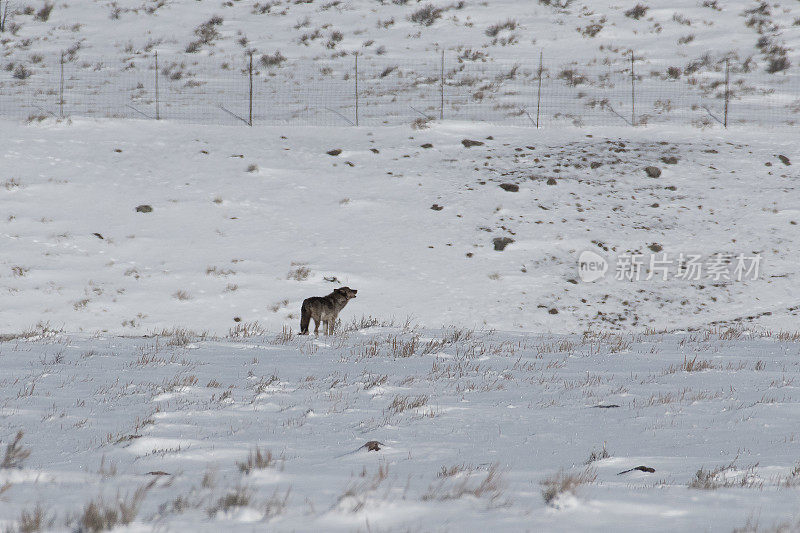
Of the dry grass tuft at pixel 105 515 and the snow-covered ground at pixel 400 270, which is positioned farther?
the snow-covered ground at pixel 400 270

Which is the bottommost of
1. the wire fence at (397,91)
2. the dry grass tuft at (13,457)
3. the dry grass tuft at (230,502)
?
the dry grass tuft at (13,457)

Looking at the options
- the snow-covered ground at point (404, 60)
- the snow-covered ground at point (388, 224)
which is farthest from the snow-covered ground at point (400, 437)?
the snow-covered ground at point (404, 60)

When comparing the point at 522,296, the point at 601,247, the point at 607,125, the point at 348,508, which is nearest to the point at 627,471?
the point at 348,508

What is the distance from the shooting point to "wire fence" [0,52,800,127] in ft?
86.9

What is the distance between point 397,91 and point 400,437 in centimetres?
2626

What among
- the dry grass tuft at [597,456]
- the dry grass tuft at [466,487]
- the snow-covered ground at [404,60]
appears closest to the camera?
the dry grass tuft at [466,487]

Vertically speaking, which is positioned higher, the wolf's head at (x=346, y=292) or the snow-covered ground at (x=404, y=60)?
the snow-covered ground at (x=404, y=60)

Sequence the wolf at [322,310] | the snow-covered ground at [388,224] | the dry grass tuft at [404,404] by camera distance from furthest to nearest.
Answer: the snow-covered ground at [388,224] → the wolf at [322,310] → the dry grass tuft at [404,404]

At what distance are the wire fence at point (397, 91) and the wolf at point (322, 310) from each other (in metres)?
15.2

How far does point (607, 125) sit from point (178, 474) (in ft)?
80.9

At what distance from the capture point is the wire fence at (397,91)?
86.9 feet

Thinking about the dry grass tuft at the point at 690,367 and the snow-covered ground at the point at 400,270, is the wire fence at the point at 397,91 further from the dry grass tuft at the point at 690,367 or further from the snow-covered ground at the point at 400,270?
the dry grass tuft at the point at 690,367

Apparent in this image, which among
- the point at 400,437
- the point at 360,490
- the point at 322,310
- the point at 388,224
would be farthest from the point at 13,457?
the point at 388,224

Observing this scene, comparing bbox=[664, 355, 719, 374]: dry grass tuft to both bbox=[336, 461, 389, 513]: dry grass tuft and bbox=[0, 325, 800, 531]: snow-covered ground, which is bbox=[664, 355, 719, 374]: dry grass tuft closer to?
bbox=[0, 325, 800, 531]: snow-covered ground
